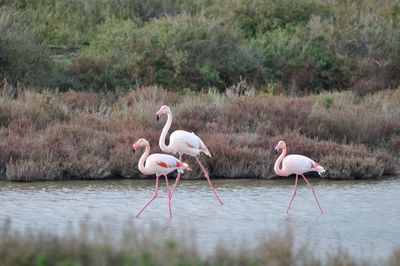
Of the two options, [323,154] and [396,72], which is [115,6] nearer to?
[396,72]

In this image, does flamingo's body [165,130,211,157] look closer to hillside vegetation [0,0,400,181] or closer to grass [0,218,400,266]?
hillside vegetation [0,0,400,181]

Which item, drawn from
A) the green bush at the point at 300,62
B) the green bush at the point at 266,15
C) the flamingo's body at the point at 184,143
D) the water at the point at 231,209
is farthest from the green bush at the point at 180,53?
the flamingo's body at the point at 184,143

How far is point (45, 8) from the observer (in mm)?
30359

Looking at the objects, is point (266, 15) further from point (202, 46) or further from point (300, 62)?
point (202, 46)

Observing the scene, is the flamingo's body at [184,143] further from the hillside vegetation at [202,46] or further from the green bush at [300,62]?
the green bush at [300,62]

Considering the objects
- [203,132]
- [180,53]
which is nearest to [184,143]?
[203,132]

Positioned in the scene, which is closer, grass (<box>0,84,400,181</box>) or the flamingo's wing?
the flamingo's wing

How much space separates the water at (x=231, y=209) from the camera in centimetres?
1201

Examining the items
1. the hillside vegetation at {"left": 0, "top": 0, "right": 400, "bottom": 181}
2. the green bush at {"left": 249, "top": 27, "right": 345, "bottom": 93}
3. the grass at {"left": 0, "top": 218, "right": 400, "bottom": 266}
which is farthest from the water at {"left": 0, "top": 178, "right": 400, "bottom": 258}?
the green bush at {"left": 249, "top": 27, "right": 345, "bottom": 93}

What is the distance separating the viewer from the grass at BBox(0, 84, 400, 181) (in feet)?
52.1

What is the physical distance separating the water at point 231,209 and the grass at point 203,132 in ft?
1.18

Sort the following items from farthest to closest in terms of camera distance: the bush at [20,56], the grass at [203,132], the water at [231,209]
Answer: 1. the bush at [20,56]
2. the grass at [203,132]
3. the water at [231,209]

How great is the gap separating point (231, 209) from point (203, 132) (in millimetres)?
4147

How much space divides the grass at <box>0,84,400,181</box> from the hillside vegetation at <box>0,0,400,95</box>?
9.70 feet
